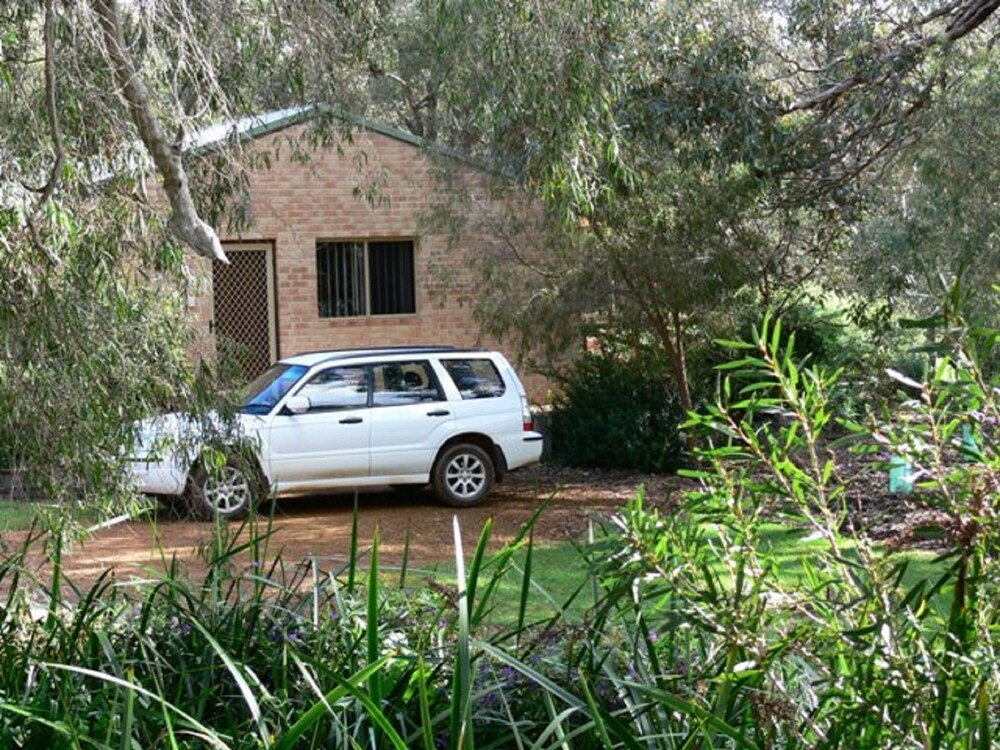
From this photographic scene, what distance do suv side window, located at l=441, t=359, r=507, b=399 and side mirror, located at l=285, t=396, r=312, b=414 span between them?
5.90ft

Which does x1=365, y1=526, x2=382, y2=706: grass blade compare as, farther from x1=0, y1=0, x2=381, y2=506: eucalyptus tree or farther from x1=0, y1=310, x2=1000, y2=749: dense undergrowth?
x1=0, y1=0, x2=381, y2=506: eucalyptus tree

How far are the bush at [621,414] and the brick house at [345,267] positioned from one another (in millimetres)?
2022

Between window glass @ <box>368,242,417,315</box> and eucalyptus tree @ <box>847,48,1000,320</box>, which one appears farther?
window glass @ <box>368,242,417,315</box>

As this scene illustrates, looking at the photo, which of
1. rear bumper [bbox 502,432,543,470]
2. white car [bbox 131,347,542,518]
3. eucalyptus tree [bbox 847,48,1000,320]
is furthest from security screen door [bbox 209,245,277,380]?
eucalyptus tree [bbox 847,48,1000,320]

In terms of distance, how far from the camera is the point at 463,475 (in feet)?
58.1

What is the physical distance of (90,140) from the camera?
8.01 metres

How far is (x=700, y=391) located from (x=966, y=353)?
17.8m

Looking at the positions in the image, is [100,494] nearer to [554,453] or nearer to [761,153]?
[761,153]

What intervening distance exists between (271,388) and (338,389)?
0.74 m

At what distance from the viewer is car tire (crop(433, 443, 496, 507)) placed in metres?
17.6

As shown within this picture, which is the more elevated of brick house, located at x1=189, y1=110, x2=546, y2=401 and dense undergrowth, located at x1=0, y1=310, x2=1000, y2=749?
brick house, located at x1=189, y1=110, x2=546, y2=401

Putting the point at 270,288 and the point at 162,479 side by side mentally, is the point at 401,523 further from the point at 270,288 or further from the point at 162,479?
the point at 270,288

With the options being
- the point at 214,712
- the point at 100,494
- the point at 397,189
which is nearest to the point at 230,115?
the point at 100,494

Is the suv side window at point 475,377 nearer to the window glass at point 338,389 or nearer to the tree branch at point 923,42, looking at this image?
the window glass at point 338,389
